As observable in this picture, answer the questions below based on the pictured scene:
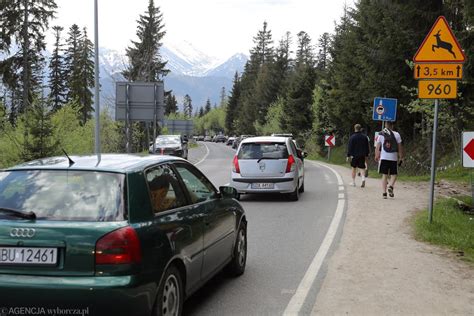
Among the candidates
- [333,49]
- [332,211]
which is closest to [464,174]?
[332,211]

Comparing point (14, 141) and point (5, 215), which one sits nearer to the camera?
point (5, 215)

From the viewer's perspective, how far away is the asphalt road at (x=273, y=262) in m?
5.49

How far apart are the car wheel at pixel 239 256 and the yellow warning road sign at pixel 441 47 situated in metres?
4.84

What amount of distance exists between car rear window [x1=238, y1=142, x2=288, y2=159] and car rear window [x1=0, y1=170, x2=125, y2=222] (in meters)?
9.62

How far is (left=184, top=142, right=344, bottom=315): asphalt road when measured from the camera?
549 cm

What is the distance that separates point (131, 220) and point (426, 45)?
23.4 feet

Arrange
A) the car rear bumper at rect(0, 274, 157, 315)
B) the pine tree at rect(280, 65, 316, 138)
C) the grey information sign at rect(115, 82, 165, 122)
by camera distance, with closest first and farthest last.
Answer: the car rear bumper at rect(0, 274, 157, 315), the grey information sign at rect(115, 82, 165, 122), the pine tree at rect(280, 65, 316, 138)

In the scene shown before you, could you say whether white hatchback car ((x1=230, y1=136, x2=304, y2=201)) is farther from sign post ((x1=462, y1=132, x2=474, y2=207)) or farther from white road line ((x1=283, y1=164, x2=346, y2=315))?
sign post ((x1=462, y1=132, x2=474, y2=207))

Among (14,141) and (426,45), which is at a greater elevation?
(426,45)

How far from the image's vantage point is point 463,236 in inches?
347

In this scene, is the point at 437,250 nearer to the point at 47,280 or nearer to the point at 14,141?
the point at 47,280

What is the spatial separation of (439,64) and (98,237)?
7463 millimetres

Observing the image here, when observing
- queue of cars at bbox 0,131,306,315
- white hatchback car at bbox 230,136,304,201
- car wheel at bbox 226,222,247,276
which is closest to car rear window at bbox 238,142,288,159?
white hatchback car at bbox 230,136,304,201

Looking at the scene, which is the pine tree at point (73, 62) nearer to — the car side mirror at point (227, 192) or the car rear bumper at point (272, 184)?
the car rear bumper at point (272, 184)
